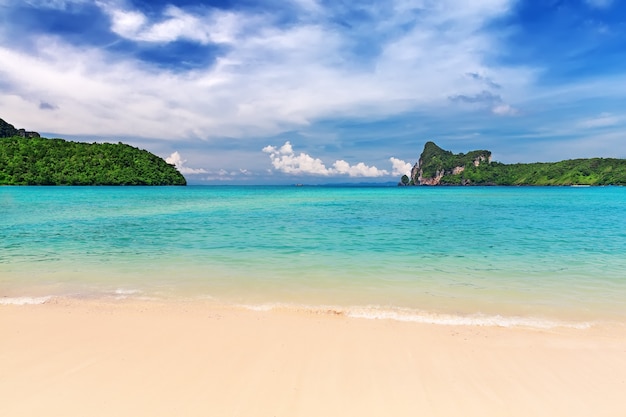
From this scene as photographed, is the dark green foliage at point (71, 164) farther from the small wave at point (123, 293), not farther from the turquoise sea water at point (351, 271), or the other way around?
the small wave at point (123, 293)

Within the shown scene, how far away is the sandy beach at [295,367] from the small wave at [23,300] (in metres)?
0.98

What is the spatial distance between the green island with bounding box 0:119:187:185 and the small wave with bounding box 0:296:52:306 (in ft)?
446

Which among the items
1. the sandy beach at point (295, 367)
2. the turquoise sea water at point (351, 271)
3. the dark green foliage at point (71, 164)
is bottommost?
the turquoise sea water at point (351, 271)

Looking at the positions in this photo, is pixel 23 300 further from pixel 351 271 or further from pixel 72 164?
pixel 72 164

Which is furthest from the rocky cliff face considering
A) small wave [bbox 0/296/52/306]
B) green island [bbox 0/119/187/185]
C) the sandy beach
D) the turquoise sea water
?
the sandy beach

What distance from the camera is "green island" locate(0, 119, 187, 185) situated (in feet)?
379

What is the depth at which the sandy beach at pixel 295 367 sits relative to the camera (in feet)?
12.6

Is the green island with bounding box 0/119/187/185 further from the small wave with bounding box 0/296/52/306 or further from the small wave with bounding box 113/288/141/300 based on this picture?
the small wave with bounding box 113/288/141/300

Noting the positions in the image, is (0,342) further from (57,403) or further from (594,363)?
(594,363)

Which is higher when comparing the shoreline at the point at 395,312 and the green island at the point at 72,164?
the green island at the point at 72,164

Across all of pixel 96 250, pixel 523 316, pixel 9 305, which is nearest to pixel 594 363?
pixel 523 316

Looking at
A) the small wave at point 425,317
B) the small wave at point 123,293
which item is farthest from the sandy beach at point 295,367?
the small wave at point 123,293

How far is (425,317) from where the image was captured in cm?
668

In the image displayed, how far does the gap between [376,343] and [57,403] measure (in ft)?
13.3
